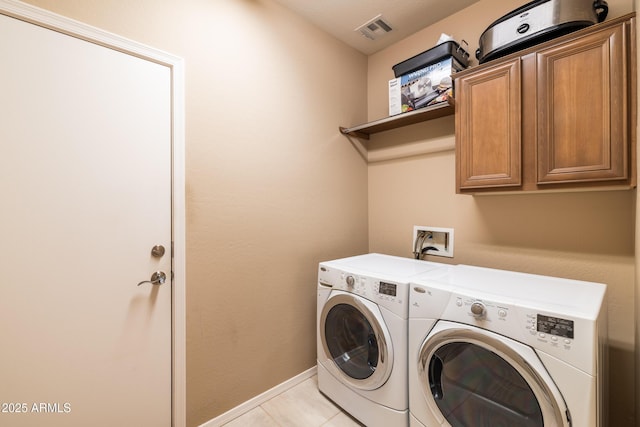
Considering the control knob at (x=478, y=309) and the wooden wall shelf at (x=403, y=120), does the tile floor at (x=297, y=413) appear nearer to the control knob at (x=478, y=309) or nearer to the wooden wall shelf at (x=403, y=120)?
the control knob at (x=478, y=309)

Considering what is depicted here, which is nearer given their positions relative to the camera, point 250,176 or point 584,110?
point 584,110

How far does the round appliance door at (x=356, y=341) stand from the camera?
4.88 ft

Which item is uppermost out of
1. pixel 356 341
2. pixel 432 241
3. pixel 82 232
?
pixel 82 232

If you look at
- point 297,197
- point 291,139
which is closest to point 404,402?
point 297,197

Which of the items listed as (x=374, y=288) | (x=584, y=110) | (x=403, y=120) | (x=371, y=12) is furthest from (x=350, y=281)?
(x=371, y=12)

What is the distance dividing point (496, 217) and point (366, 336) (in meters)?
1.17

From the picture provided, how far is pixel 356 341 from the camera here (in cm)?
174

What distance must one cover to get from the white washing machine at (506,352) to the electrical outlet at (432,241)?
0.57 meters

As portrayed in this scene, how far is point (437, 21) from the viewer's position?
6.98 feet

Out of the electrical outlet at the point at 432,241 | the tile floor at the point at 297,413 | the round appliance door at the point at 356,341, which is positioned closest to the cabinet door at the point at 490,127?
the electrical outlet at the point at 432,241

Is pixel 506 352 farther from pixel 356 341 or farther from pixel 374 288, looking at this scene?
pixel 356 341

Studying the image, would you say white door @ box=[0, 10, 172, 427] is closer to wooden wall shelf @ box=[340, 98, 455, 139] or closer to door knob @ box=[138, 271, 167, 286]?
door knob @ box=[138, 271, 167, 286]

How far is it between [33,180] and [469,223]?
2.42 metres

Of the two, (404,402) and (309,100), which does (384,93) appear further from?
(404,402)
